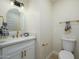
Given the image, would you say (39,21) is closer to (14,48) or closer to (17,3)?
(17,3)

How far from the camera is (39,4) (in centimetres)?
249

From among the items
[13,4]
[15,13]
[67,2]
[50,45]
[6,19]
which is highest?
[67,2]

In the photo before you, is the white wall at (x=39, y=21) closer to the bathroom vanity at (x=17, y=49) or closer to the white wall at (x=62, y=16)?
the bathroom vanity at (x=17, y=49)

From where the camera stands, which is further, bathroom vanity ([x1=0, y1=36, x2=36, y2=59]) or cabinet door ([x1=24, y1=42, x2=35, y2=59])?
cabinet door ([x1=24, y1=42, x2=35, y2=59])

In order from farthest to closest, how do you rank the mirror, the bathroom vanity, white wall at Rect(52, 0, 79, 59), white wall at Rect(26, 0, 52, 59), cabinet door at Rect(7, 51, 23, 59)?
1. white wall at Rect(52, 0, 79, 59)
2. white wall at Rect(26, 0, 52, 59)
3. the mirror
4. cabinet door at Rect(7, 51, 23, 59)
5. the bathroom vanity

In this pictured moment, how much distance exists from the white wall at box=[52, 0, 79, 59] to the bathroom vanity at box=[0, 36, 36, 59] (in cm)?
98

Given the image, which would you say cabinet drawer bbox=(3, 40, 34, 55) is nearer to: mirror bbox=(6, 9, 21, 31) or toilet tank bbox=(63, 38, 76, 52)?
mirror bbox=(6, 9, 21, 31)

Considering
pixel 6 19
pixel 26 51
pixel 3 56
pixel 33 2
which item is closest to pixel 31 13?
pixel 33 2

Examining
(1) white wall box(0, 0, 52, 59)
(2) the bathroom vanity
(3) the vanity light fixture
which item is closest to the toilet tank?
(1) white wall box(0, 0, 52, 59)

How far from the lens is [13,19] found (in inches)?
92.0

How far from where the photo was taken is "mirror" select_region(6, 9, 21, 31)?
2197 millimetres

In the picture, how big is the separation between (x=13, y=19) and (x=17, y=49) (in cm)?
89

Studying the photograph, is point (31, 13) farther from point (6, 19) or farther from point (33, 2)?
point (6, 19)

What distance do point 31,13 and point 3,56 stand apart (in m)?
1.52
